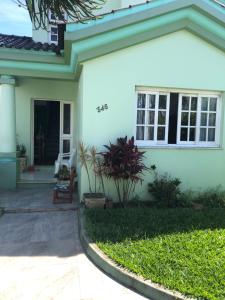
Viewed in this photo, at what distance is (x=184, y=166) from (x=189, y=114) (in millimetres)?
1417

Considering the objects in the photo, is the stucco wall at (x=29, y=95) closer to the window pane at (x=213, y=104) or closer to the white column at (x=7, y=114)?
the white column at (x=7, y=114)

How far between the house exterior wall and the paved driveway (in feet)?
5.85

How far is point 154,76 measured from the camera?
7945 mm

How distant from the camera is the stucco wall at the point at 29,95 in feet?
38.2

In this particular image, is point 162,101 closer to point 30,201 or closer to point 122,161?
point 122,161

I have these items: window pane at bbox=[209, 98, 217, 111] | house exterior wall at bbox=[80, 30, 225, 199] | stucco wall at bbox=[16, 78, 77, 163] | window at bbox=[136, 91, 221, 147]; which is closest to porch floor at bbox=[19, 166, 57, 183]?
stucco wall at bbox=[16, 78, 77, 163]

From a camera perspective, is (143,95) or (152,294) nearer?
(152,294)

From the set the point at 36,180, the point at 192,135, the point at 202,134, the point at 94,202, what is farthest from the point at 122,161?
the point at 36,180

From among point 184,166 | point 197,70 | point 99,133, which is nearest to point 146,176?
point 184,166

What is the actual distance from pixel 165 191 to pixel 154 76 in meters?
2.91

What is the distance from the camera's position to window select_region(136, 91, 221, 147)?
27.1 ft

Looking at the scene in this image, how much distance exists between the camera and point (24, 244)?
5.77 meters

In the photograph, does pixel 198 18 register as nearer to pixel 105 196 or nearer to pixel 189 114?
pixel 189 114

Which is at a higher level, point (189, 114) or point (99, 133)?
point (189, 114)
